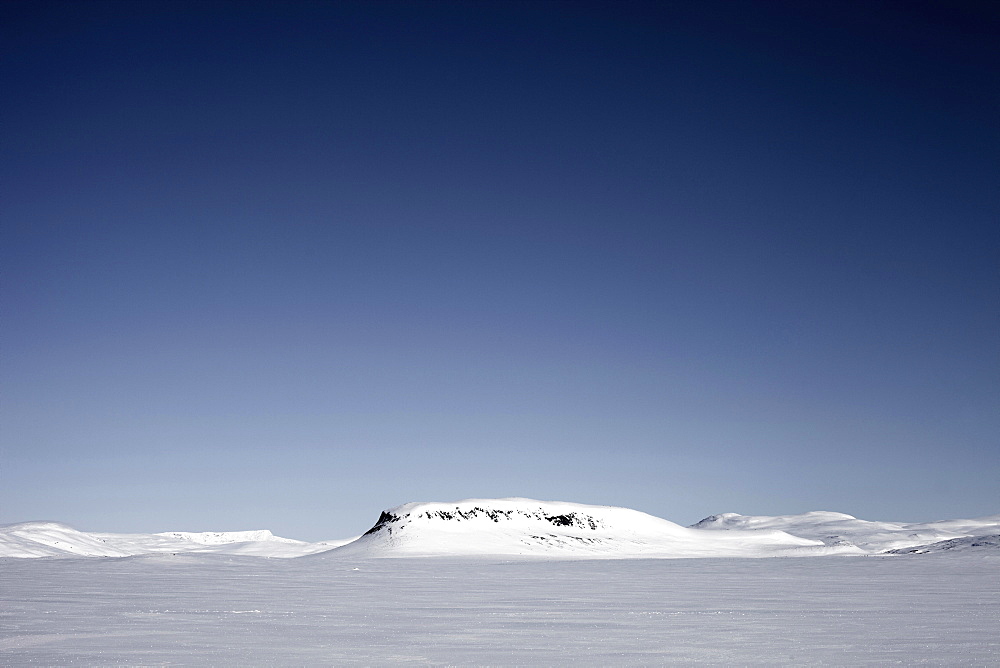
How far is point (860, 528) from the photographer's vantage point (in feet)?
408

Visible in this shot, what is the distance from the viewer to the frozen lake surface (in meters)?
12.0

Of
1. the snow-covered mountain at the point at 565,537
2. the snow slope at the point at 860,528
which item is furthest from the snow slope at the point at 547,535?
the snow slope at the point at 860,528

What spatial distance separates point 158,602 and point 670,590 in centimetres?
1484

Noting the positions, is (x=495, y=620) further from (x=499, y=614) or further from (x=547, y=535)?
(x=547, y=535)

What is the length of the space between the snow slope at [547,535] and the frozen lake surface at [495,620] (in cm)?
5425

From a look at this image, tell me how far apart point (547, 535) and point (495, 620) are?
260 feet

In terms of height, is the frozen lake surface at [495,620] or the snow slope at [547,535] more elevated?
the snow slope at [547,535]

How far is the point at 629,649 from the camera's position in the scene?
1273 cm

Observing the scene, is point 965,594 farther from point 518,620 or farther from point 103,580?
point 103,580

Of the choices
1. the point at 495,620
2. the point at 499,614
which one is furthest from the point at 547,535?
the point at 495,620

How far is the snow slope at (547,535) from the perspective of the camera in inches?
3354

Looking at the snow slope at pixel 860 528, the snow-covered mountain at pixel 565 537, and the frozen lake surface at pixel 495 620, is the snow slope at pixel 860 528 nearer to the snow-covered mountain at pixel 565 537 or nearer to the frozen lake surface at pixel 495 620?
the snow-covered mountain at pixel 565 537

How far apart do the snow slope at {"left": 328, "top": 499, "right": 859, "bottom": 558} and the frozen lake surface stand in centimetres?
5425

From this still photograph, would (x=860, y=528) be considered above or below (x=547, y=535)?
above
